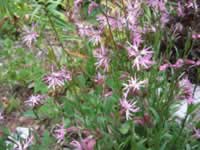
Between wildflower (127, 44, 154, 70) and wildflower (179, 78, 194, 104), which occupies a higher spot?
wildflower (127, 44, 154, 70)

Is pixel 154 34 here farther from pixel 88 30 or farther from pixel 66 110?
pixel 66 110

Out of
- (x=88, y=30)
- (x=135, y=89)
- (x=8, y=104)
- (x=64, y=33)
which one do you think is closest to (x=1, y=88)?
(x=8, y=104)

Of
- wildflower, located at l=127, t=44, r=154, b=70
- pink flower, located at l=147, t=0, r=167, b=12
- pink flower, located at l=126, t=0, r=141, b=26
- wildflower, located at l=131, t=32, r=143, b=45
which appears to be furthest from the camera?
pink flower, located at l=126, t=0, r=141, b=26

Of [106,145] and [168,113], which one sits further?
[168,113]

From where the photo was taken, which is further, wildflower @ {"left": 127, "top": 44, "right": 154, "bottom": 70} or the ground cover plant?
the ground cover plant

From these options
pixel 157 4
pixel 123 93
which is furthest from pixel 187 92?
pixel 157 4

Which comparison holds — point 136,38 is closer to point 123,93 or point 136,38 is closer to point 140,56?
point 140,56

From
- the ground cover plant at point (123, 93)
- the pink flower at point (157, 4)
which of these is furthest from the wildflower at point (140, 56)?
the pink flower at point (157, 4)

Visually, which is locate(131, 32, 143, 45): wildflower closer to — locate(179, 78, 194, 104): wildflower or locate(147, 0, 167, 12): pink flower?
locate(147, 0, 167, 12): pink flower

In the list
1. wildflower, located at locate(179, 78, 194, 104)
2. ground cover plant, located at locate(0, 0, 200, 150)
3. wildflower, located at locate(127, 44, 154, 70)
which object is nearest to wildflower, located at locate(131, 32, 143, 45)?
ground cover plant, located at locate(0, 0, 200, 150)

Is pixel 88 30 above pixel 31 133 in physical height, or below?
above

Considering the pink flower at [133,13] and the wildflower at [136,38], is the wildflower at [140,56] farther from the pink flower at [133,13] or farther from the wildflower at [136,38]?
the pink flower at [133,13]
